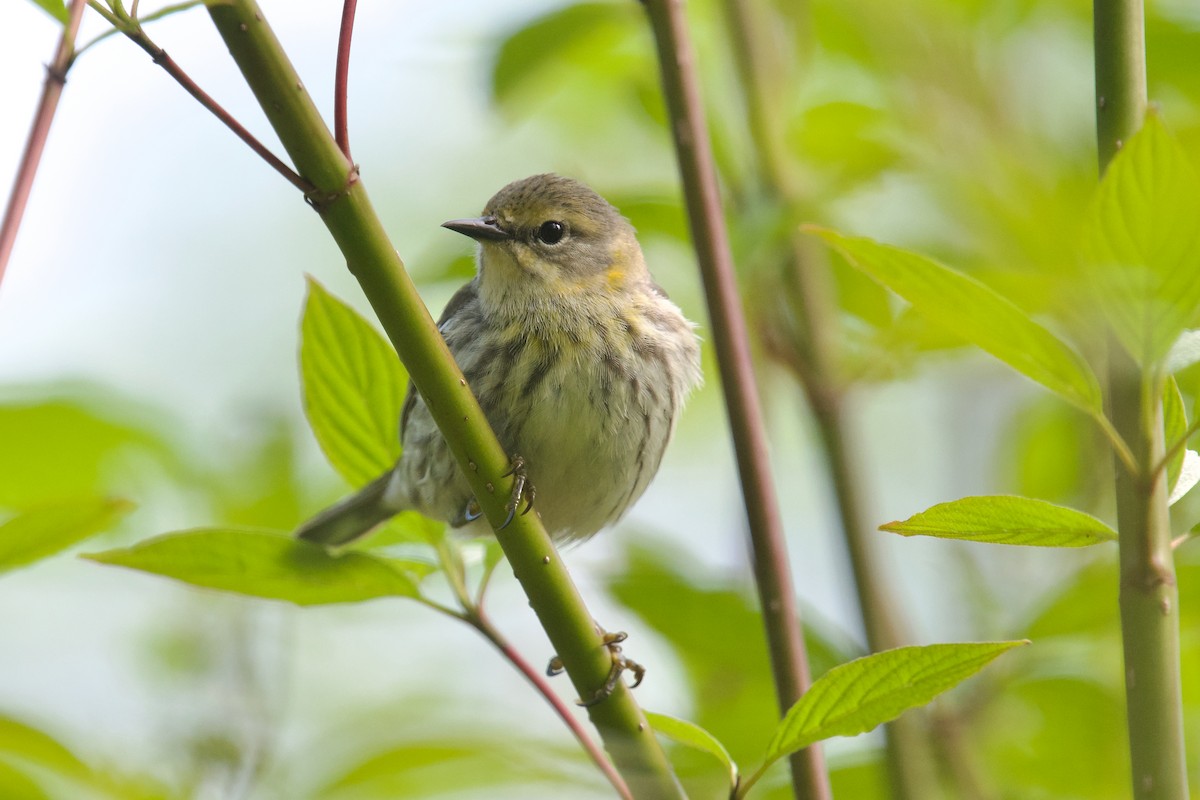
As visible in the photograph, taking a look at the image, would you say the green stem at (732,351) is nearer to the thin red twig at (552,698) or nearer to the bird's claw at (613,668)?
the bird's claw at (613,668)

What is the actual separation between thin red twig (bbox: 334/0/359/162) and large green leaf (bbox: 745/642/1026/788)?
3.33 ft

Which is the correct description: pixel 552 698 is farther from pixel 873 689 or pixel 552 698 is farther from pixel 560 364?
pixel 560 364

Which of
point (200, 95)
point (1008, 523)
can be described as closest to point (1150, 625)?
point (1008, 523)

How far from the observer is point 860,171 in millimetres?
3248

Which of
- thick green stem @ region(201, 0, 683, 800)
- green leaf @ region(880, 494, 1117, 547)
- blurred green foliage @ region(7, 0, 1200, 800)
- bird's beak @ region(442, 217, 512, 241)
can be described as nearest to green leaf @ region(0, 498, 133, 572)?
blurred green foliage @ region(7, 0, 1200, 800)

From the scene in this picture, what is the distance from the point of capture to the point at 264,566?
7.57ft

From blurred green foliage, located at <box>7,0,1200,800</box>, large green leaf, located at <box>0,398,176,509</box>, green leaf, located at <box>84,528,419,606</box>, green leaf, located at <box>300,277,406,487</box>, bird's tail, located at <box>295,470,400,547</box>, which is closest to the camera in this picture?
green leaf, located at <box>84,528,419,606</box>

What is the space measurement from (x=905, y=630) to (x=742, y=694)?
0.46 m

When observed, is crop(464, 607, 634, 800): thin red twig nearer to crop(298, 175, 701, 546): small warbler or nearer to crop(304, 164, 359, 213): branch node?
crop(304, 164, 359, 213): branch node

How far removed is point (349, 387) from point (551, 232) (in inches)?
76.0

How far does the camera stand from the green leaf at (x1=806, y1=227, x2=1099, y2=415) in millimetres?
1793

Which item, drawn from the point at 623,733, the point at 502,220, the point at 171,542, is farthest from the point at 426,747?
the point at 502,220

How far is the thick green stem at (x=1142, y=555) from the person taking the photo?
1.70 metres

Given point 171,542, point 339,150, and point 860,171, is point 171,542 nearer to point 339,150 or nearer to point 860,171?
point 339,150
